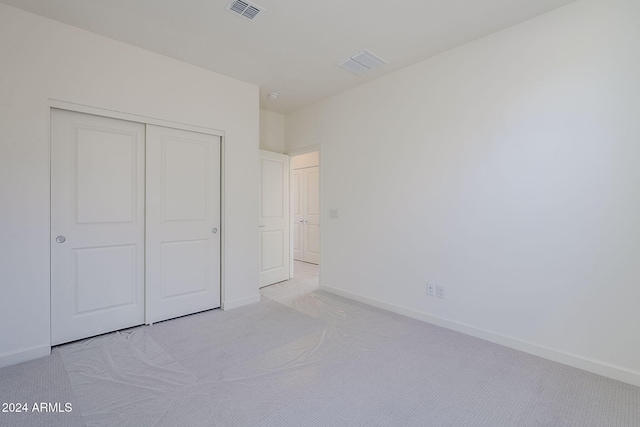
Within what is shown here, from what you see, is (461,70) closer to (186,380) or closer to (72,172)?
(186,380)

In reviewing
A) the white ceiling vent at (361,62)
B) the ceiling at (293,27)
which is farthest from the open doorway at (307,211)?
the ceiling at (293,27)

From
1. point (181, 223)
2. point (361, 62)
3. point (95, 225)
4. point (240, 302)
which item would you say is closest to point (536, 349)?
point (240, 302)

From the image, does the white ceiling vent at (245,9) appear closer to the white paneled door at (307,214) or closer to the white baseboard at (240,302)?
the white baseboard at (240,302)

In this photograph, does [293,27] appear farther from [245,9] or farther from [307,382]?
[307,382]

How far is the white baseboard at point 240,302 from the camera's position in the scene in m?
3.44

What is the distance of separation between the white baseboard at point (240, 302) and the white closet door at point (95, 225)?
858mm

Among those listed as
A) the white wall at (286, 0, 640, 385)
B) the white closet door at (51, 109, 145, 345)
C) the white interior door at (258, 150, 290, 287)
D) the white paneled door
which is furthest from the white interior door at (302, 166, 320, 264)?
the white closet door at (51, 109, 145, 345)

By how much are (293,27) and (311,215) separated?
410cm

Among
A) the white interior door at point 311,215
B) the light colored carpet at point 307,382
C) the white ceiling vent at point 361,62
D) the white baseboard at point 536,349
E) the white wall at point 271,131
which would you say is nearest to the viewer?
the light colored carpet at point 307,382

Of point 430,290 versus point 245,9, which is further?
point 430,290

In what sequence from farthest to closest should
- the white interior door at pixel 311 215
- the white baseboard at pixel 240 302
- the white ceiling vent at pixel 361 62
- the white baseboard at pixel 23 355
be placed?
1. the white interior door at pixel 311 215
2. the white baseboard at pixel 240 302
3. the white ceiling vent at pixel 361 62
4. the white baseboard at pixel 23 355

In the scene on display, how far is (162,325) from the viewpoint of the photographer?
2.98 m

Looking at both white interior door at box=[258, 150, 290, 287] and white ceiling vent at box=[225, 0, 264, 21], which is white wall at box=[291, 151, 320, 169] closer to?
white interior door at box=[258, 150, 290, 287]

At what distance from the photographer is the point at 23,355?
2268 mm
